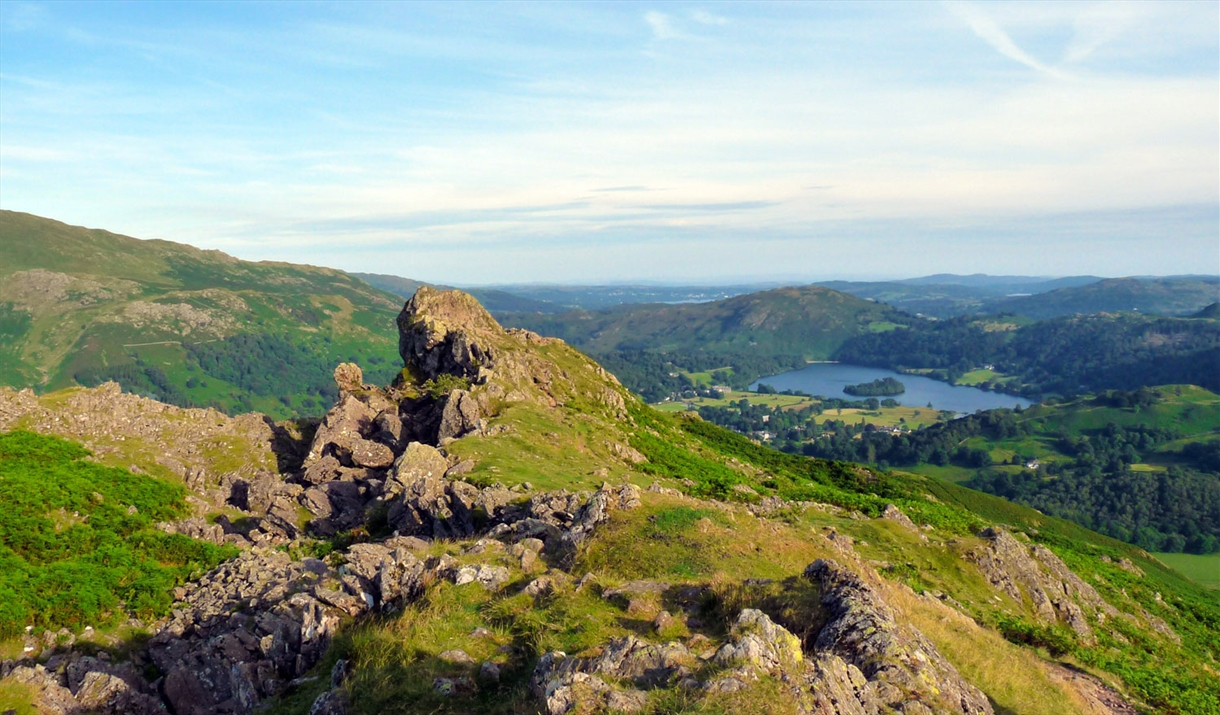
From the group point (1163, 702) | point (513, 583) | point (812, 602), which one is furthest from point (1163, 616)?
point (513, 583)

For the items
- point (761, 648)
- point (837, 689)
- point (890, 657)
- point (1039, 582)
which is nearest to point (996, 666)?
point (890, 657)

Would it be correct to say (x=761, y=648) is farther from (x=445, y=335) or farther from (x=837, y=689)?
(x=445, y=335)

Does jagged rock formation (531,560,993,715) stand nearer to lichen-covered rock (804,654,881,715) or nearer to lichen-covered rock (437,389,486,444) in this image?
lichen-covered rock (804,654,881,715)

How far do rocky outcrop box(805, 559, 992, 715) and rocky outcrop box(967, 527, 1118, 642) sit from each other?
25.0m

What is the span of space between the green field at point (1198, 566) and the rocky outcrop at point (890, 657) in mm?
136607

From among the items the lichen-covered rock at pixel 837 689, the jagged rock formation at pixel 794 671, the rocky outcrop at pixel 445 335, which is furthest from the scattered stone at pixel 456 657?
the rocky outcrop at pixel 445 335

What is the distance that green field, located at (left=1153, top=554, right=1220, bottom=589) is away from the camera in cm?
12291

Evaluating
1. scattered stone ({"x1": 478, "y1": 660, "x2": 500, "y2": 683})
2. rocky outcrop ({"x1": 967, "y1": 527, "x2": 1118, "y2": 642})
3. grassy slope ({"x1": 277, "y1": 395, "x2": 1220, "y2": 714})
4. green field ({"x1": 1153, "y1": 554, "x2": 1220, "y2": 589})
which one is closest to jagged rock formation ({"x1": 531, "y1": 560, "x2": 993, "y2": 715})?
grassy slope ({"x1": 277, "y1": 395, "x2": 1220, "y2": 714})

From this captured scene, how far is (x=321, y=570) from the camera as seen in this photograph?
97.8 feet

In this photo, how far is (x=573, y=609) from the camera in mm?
20016

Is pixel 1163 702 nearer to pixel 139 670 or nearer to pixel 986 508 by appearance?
pixel 139 670

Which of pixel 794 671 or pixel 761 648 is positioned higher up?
pixel 761 648

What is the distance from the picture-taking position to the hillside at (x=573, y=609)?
16062 mm

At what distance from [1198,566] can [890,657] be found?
16895 centimetres
